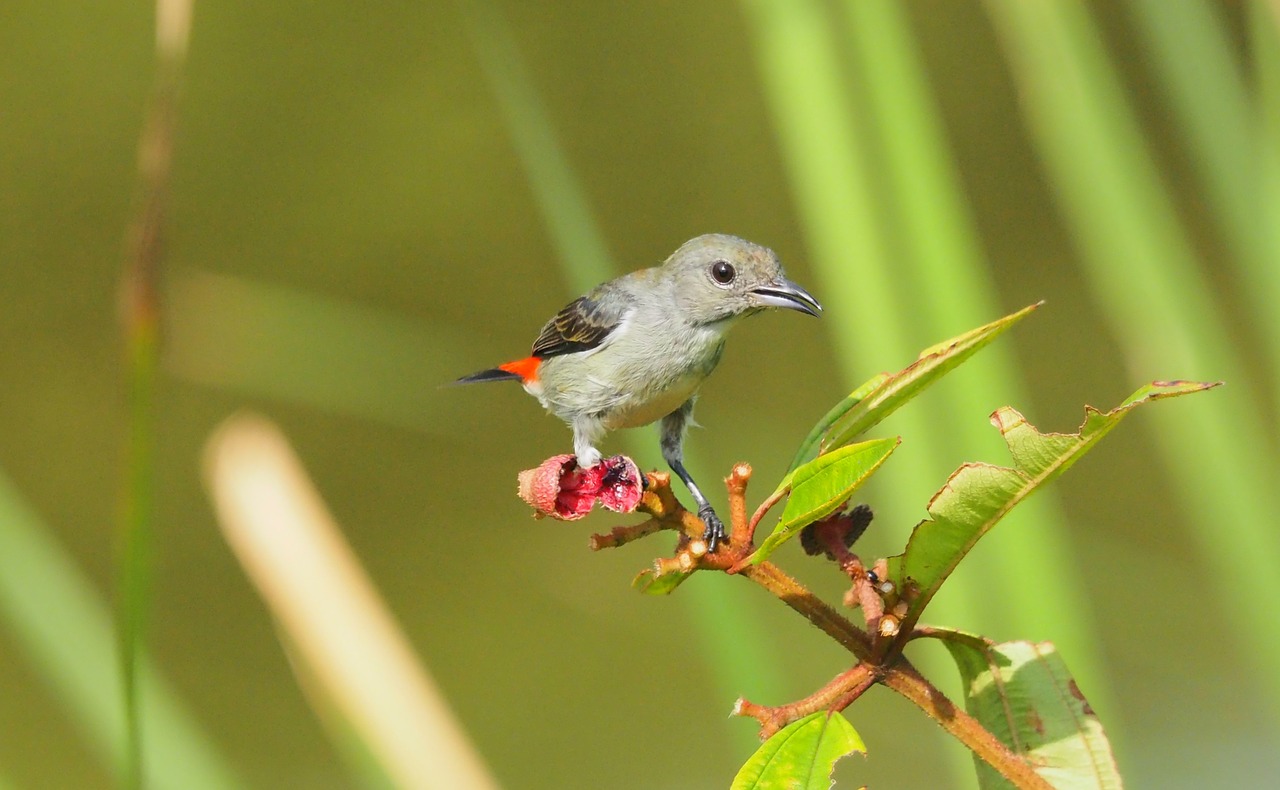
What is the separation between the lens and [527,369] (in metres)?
2.44

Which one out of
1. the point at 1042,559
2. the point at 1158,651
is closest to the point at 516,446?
the point at 1158,651

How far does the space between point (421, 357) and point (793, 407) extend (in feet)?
5.49

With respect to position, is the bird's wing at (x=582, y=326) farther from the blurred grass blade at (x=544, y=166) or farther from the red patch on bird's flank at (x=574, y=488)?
the red patch on bird's flank at (x=574, y=488)

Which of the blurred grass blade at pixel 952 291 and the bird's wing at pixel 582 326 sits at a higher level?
the bird's wing at pixel 582 326

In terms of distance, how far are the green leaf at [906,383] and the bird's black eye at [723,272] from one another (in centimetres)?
104

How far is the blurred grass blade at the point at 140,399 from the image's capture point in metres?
1.00

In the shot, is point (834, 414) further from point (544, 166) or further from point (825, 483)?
point (544, 166)

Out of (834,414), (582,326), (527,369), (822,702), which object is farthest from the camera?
(527,369)

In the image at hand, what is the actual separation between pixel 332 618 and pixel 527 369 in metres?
0.75

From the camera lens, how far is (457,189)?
5.33 meters

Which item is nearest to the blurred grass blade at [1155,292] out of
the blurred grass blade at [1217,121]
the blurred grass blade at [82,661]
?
the blurred grass blade at [1217,121]

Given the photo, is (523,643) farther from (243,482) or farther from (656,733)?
(243,482)

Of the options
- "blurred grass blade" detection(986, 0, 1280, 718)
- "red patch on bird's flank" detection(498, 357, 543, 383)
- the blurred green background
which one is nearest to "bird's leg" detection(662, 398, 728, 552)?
"red patch on bird's flank" detection(498, 357, 543, 383)

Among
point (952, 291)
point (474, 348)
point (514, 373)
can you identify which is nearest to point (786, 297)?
point (952, 291)
